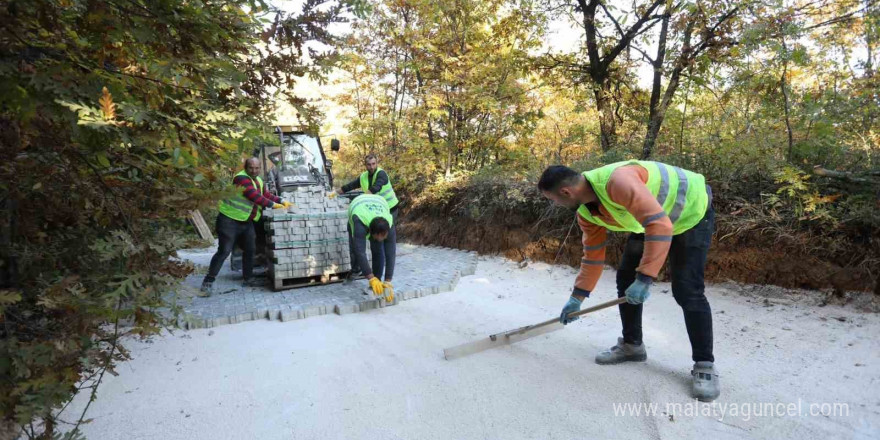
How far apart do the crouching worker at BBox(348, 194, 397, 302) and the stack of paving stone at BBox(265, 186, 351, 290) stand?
0.59 m

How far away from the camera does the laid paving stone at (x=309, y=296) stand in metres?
4.21

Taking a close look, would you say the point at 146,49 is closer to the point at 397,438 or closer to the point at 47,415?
the point at 47,415

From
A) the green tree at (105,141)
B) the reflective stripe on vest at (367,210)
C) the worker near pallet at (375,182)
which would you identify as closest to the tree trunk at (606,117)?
the worker near pallet at (375,182)

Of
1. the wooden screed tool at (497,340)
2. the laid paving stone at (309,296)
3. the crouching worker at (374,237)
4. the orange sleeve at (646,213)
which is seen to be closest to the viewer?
the orange sleeve at (646,213)

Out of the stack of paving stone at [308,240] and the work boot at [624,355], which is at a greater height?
the stack of paving stone at [308,240]

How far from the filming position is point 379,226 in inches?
176

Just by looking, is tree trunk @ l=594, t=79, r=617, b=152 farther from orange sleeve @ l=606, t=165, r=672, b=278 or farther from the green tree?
the green tree

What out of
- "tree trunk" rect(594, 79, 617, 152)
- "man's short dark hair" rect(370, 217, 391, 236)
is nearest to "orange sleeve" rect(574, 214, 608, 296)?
"man's short dark hair" rect(370, 217, 391, 236)

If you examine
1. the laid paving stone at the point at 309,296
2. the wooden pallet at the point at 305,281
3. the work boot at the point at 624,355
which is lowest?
the work boot at the point at 624,355

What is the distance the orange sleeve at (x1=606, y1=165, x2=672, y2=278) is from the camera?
7.41 feet

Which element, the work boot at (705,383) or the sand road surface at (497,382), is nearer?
the sand road surface at (497,382)

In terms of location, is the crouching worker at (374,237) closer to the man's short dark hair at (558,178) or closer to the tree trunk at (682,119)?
the man's short dark hair at (558,178)

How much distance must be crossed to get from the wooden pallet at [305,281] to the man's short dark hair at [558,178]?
3797mm

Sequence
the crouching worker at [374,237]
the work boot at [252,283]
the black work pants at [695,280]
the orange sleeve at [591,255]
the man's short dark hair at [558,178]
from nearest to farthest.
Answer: the man's short dark hair at [558,178]
the black work pants at [695,280]
the orange sleeve at [591,255]
the crouching worker at [374,237]
the work boot at [252,283]
